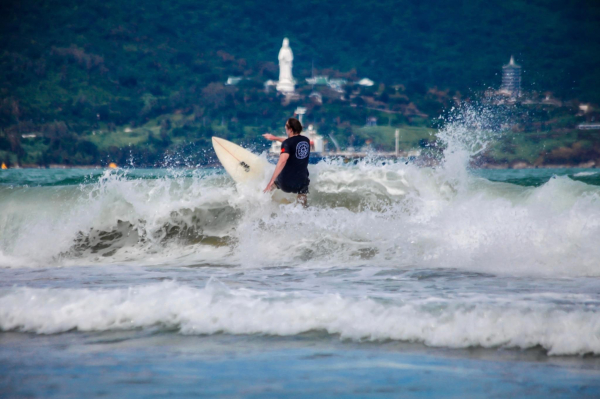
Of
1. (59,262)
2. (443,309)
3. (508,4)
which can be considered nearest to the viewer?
(443,309)

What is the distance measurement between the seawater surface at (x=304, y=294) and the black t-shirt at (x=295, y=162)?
0.54 meters

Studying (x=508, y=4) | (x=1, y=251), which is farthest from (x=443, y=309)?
(x=508, y=4)

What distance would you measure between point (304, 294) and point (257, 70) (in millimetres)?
133360

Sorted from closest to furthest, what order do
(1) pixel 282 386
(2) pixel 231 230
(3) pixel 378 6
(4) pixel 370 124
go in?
(1) pixel 282 386, (2) pixel 231 230, (4) pixel 370 124, (3) pixel 378 6

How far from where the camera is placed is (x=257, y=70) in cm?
13500

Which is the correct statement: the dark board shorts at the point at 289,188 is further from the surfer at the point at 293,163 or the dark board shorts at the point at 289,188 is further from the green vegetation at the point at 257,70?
the green vegetation at the point at 257,70

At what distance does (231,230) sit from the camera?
974 centimetres

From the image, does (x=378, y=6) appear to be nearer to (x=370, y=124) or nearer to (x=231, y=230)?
(x=370, y=124)

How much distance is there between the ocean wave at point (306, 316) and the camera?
447 centimetres

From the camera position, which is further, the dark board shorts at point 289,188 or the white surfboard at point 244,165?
the white surfboard at point 244,165

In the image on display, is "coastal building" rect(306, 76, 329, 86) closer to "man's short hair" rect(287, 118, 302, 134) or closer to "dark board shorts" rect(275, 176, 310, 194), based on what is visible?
"dark board shorts" rect(275, 176, 310, 194)

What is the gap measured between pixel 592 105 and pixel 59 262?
374ft

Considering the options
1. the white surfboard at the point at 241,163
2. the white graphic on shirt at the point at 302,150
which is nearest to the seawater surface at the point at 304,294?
the white surfboard at the point at 241,163

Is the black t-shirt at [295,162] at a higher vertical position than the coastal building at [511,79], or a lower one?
lower
